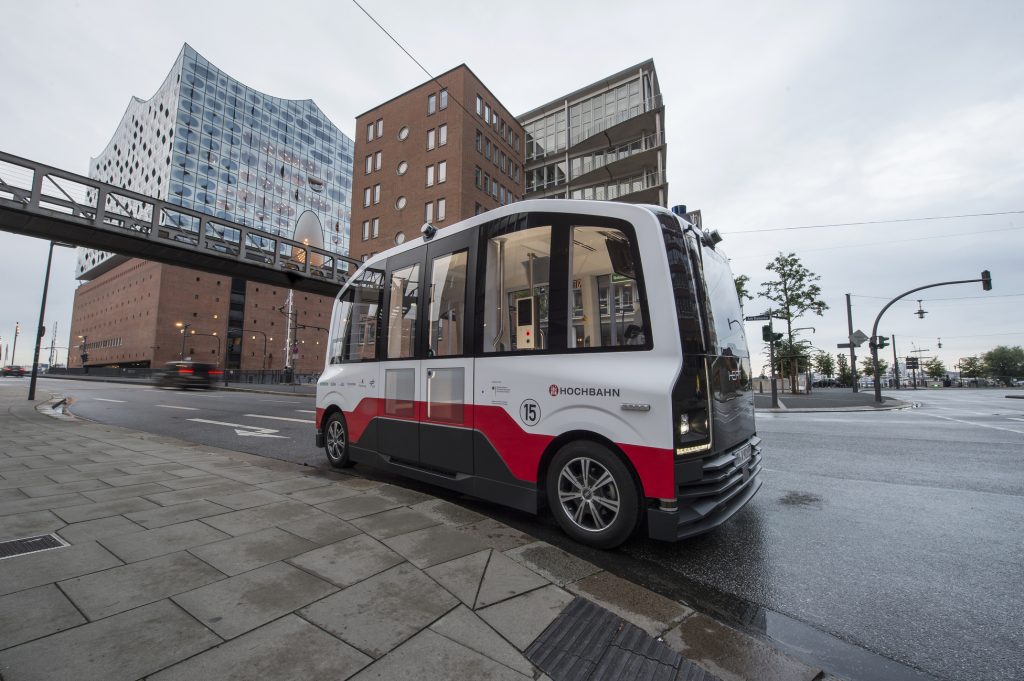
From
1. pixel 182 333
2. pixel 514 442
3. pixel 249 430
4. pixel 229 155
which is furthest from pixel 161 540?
pixel 229 155

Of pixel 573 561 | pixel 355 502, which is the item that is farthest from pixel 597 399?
pixel 355 502

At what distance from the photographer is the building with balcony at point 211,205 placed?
65.8m

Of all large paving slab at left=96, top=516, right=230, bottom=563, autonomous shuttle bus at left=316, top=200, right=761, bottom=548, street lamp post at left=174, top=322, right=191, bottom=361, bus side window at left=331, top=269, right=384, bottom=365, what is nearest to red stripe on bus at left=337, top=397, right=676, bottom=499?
autonomous shuttle bus at left=316, top=200, right=761, bottom=548

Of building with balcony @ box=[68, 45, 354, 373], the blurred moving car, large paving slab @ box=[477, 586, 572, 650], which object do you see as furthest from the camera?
building with balcony @ box=[68, 45, 354, 373]

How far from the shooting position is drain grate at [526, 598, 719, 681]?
6.33 ft

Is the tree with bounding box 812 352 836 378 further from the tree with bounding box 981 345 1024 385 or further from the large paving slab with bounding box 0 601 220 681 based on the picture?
the large paving slab with bounding box 0 601 220 681

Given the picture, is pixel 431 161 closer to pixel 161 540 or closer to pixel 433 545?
pixel 161 540

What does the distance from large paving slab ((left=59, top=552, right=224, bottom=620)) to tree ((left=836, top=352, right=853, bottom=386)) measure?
105 m

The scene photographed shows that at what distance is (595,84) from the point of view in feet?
133

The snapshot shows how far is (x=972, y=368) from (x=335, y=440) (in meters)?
136

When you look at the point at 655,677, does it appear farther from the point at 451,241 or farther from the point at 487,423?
the point at 451,241

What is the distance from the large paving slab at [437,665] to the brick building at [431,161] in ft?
108

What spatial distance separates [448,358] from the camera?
469cm

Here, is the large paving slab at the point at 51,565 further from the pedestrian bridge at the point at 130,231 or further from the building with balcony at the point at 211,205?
the building with balcony at the point at 211,205
